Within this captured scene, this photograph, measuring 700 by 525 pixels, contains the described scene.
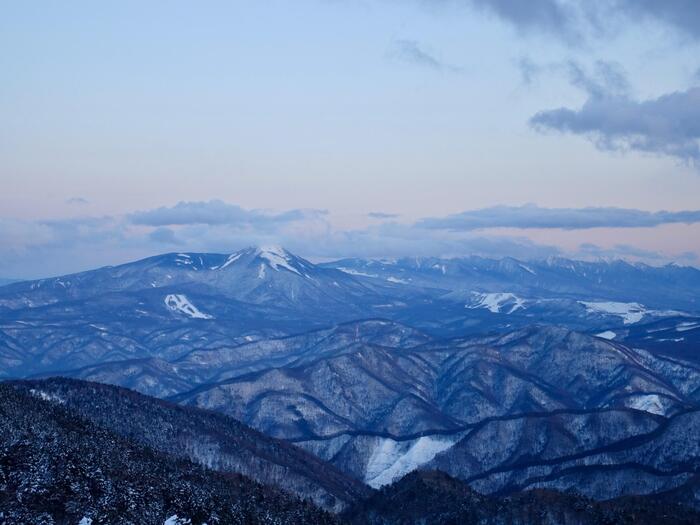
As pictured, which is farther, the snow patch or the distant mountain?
the snow patch

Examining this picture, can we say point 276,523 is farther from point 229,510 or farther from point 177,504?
point 177,504

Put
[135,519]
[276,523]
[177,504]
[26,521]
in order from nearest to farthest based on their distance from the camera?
1. [26,521]
2. [135,519]
3. [177,504]
4. [276,523]

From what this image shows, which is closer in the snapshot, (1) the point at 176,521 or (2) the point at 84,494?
(2) the point at 84,494

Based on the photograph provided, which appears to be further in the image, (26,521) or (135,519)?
(135,519)

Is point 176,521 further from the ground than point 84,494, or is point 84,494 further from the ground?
point 84,494

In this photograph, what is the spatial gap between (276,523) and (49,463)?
50.7 m

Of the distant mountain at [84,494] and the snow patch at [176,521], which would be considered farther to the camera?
the snow patch at [176,521]

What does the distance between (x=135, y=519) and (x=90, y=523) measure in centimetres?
903

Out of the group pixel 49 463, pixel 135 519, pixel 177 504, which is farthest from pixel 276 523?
pixel 49 463

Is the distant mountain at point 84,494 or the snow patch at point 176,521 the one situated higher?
the distant mountain at point 84,494

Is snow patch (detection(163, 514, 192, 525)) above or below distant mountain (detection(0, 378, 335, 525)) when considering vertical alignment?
below

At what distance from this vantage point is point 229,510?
19188cm

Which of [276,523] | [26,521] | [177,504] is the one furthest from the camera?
[276,523]

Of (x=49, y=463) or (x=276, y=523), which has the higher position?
(x=49, y=463)
